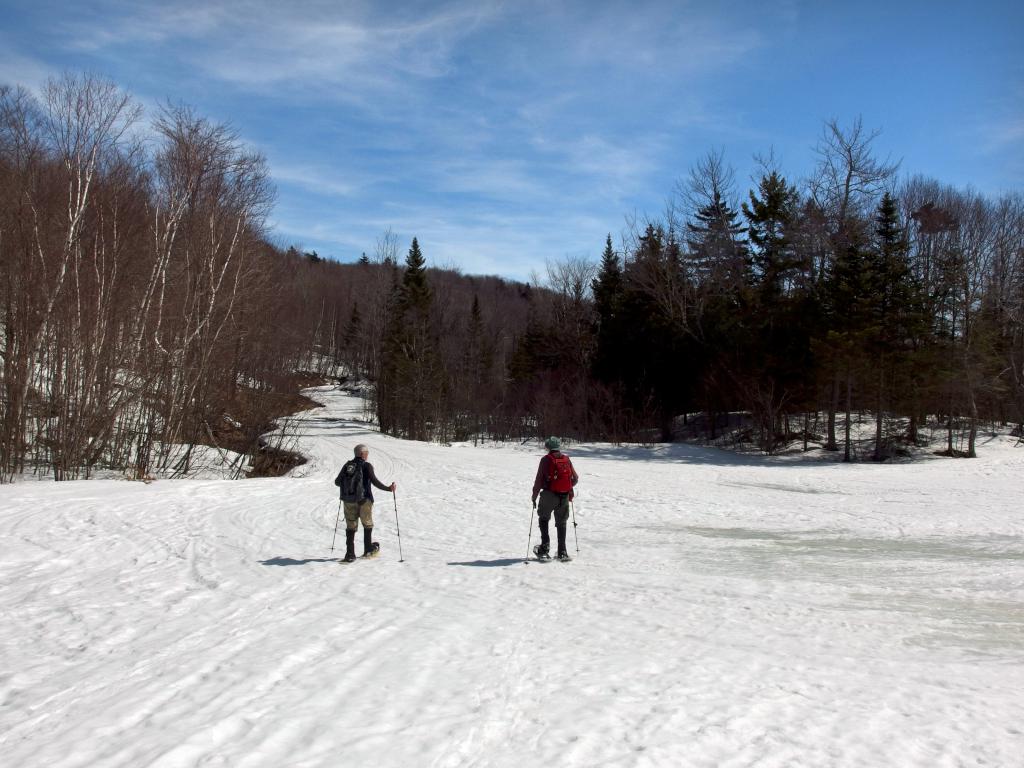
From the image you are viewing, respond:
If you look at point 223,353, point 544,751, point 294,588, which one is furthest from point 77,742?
point 223,353

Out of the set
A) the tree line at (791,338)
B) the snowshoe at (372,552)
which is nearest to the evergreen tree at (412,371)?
the tree line at (791,338)

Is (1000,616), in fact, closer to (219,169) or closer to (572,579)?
(572,579)

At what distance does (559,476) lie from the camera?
36.8 feet

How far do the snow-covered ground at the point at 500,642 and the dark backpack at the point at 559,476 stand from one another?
1281 mm

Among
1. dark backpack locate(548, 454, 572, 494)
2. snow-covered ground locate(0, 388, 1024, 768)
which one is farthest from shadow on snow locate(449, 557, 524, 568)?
dark backpack locate(548, 454, 572, 494)

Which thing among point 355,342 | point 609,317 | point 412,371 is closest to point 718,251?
point 609,317

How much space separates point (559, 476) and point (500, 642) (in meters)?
4.24

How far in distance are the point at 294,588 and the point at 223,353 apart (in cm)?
2003

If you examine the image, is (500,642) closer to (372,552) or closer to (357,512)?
(357,512)

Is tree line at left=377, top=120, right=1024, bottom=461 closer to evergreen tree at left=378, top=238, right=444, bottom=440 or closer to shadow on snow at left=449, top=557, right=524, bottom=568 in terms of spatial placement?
evergreen tree at left=378, top=238, right=444, bottom=440

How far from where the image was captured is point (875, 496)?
70.8ft

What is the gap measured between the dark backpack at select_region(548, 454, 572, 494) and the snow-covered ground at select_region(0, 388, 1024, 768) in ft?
4.20

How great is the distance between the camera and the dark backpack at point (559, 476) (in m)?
11.2

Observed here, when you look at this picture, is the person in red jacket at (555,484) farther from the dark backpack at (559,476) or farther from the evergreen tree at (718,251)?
the evergreen tree at (718,251)
